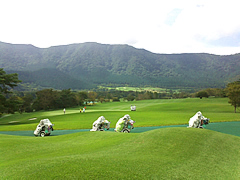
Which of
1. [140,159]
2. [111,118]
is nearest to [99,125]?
[140,159]

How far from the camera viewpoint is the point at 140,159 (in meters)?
9.98

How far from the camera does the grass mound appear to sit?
8.18 m

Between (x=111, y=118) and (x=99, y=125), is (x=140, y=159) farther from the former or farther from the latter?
(x=111, y=118)

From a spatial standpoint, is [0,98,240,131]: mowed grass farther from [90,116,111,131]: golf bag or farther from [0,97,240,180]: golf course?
[0,97,240,180]: golf course

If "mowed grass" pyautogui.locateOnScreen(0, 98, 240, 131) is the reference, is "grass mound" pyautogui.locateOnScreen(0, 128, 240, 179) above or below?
above

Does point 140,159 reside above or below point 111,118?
above

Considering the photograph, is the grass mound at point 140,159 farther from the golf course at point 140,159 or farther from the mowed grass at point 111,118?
the mowed grass at point 111,118

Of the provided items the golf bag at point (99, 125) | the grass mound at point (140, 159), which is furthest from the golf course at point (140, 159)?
the golf bag at point (99, 125)

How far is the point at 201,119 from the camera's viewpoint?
2150cm

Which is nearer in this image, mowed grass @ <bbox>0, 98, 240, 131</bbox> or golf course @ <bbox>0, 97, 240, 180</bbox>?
golf course @ <bbox>0, 97, 240, 180</bbox>

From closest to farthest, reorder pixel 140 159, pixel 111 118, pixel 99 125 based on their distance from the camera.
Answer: pixel 140 159
pixel 99 125
pixel 111 118

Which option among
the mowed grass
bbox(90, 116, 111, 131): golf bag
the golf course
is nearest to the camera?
the golf course

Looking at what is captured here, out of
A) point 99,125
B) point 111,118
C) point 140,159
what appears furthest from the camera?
point 111,118

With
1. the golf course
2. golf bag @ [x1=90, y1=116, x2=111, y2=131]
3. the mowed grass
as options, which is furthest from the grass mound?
the mowed grass
